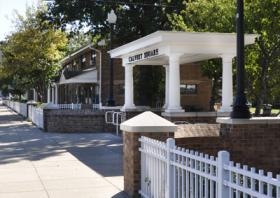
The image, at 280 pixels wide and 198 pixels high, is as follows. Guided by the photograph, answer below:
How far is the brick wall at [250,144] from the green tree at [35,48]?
26848 millimetres

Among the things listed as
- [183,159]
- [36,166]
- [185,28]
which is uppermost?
[185,28]

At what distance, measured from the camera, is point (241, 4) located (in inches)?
429

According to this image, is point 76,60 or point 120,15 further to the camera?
point 76,60

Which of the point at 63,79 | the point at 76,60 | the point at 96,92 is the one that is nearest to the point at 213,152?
the point at 96,92

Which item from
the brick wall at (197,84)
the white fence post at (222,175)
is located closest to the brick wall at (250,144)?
the white fence post at (222,175)

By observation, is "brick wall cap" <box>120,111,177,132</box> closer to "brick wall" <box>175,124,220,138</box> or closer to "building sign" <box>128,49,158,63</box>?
"brick wall" <box>175,124,220,138</box>

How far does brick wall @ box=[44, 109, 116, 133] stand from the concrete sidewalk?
3.70 metres

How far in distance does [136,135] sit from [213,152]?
105 inches

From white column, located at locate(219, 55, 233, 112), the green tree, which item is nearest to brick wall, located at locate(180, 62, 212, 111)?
the green tree

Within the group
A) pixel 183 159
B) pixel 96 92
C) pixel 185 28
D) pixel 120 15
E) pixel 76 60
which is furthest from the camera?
pixel 76 60

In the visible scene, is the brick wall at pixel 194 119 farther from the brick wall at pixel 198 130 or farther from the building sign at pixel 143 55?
the brick wall at pixel 198 130

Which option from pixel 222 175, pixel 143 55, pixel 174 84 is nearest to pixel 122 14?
pixel 143 55

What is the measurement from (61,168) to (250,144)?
4491 millimetres

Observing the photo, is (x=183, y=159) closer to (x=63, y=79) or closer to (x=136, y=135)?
(x=136, y=135)
